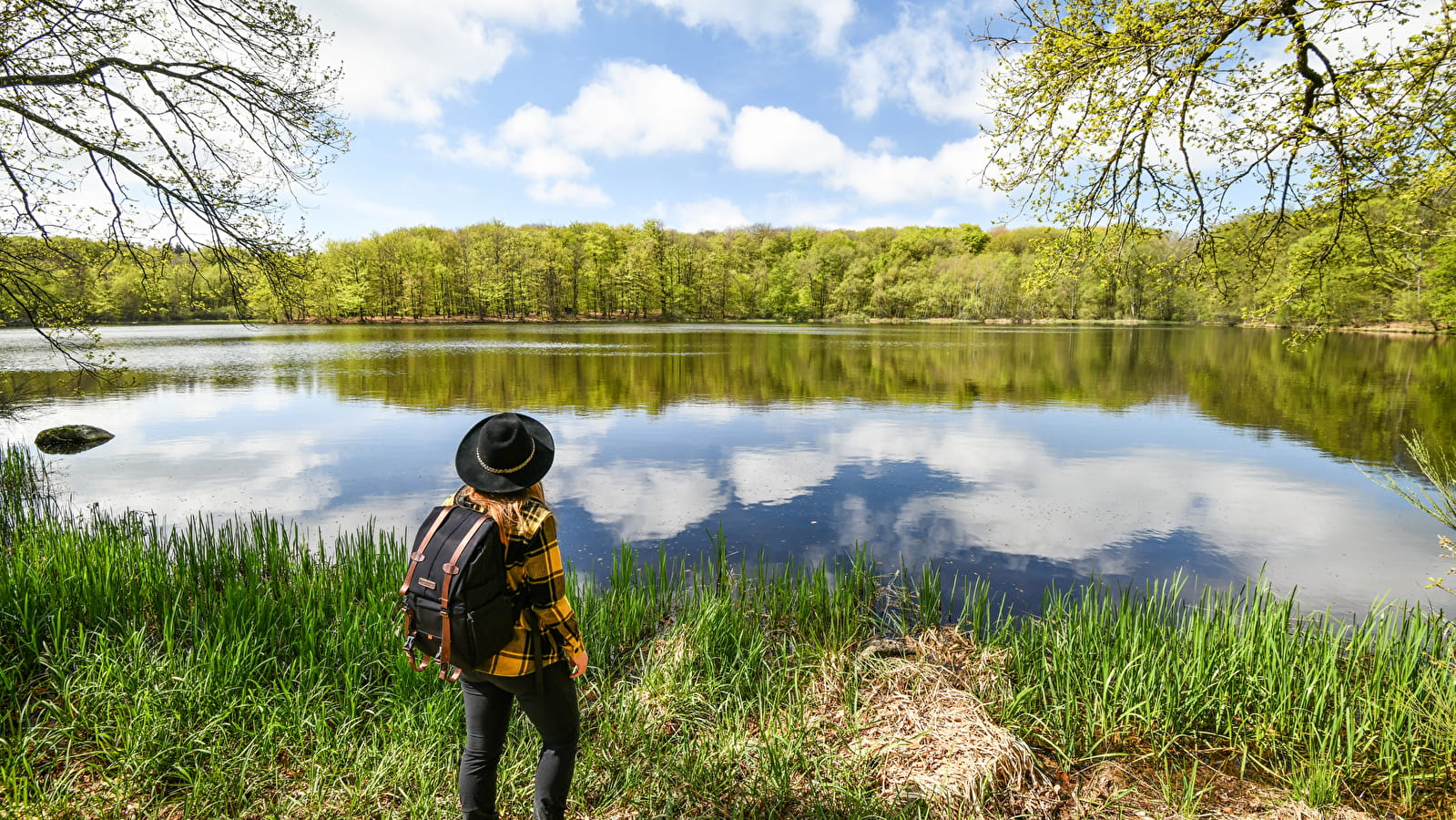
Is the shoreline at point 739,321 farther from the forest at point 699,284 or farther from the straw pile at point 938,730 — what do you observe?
the straw pile at point 938,730

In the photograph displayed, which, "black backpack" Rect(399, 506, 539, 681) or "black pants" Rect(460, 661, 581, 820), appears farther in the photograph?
"black pants" Rect(460, 661, 581, 820)

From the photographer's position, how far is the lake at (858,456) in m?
8.65

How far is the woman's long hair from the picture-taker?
7.88ft

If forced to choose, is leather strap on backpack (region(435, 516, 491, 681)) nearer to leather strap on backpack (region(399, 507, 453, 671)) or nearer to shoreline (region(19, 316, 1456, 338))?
leather strap on backpack (region(399, 507, 453, 671))

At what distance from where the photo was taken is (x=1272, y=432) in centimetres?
1652

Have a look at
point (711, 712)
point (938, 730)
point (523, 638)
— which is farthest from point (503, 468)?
point (938, 730)

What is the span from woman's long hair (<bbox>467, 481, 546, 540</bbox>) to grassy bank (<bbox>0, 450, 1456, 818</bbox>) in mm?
1654

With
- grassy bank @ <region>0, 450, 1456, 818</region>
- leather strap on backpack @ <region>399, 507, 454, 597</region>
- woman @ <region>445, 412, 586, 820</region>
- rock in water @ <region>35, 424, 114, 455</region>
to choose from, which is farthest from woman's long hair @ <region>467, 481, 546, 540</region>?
rock in water @ <region>35, 424, 114, 455</region>

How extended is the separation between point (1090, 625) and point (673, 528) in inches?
225

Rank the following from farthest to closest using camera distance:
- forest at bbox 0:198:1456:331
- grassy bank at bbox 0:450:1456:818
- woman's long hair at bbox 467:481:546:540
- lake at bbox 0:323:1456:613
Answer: forest at bbox 0:198:1456:331, lake at bbox 0:323:1456:613, grassy bank at bbox 0:450:1456:818, woman's long hair at bbox 467:481:546:540

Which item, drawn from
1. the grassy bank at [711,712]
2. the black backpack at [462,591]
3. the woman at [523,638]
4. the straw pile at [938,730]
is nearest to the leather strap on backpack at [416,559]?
the black backpack at [462,591]

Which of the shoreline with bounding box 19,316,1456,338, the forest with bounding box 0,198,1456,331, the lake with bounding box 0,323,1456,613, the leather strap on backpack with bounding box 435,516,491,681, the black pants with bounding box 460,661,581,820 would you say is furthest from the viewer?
the forest with bounding box 0,198,1456,331

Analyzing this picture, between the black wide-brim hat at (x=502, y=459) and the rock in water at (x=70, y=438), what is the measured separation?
16866 mm

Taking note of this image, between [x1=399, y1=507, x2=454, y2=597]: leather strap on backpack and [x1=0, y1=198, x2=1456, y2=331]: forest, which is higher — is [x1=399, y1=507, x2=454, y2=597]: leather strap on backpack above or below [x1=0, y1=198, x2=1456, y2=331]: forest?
below
